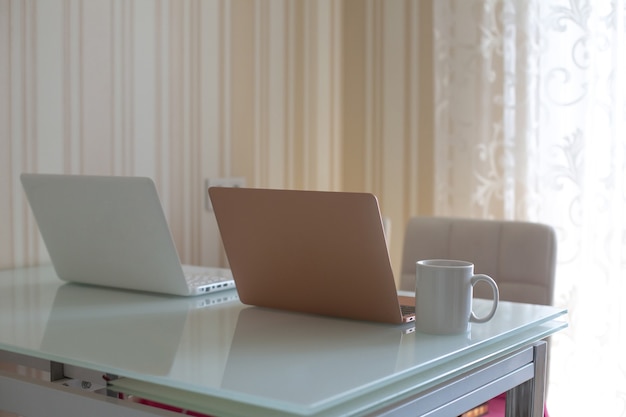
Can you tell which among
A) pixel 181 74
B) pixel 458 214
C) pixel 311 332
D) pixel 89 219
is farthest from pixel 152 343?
pixel 458 214

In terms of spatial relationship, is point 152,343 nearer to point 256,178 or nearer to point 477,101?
point 256,178

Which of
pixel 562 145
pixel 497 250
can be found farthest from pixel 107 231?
pixel 562 145

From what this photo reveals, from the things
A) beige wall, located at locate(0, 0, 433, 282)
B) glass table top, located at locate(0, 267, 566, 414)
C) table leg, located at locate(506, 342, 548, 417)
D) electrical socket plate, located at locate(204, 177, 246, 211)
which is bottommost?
table leg, located at locate(506, 342, 548, 417)

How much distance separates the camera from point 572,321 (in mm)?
2221

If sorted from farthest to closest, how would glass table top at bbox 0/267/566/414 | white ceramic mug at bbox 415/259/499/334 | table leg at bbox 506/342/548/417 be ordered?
table leg at bbox 506/342/548/417
white ceramic mug at bbox 415/259/499/334
glass table top at bbox 0/267/566/414

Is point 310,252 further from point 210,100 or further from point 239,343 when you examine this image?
point 210,100

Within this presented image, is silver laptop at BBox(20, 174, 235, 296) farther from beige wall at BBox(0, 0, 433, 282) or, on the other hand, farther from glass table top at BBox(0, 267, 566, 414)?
beige wall at BBox(0, 0, 433, 282)

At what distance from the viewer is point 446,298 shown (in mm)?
1063

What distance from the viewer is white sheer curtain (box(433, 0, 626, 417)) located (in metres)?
2.14

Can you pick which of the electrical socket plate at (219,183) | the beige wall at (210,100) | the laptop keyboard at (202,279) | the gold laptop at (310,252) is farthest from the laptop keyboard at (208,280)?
the electrical socket plate at (219,183)

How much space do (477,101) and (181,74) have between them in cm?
89

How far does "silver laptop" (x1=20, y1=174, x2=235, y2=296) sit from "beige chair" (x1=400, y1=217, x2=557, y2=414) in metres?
0.57

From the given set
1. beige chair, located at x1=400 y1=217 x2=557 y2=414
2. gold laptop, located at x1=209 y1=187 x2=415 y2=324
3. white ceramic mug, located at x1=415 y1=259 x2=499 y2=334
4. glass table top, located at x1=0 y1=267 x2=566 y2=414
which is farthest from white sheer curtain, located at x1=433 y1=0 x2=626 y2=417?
white ceramic mug, located at x1=415 y1=259 x2=499 y2=334

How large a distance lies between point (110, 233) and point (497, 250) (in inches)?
34.2
